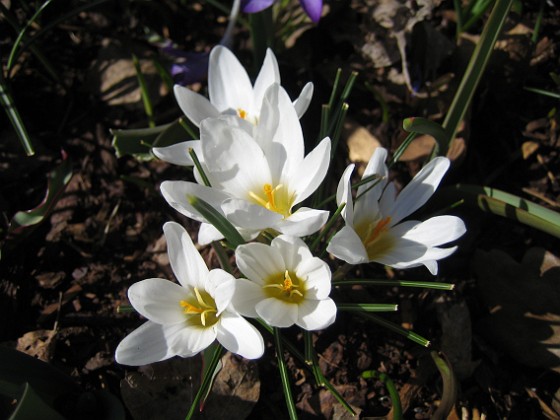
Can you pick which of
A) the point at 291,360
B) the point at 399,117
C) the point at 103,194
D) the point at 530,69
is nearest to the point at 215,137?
the point at 291,360

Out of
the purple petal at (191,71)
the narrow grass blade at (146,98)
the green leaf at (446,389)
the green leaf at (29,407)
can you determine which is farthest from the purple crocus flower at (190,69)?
the green leaf at (446,389)

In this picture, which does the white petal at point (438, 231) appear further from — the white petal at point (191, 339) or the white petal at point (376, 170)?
the white petal at point (191, 339)

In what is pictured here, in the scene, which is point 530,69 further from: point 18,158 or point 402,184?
point 18,158

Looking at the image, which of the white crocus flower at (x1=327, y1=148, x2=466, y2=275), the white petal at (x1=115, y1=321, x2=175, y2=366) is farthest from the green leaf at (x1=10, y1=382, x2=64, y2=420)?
the white crocus flower at (x1=327, y1=148, x2=466, y2=275)

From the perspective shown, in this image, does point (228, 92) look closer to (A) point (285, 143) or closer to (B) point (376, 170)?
(A) point (285, 143)

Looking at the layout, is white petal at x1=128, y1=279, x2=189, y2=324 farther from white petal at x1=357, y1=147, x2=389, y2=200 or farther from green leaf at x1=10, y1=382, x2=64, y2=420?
white petal at x1=357, y1=147, x2=389, y2=200
